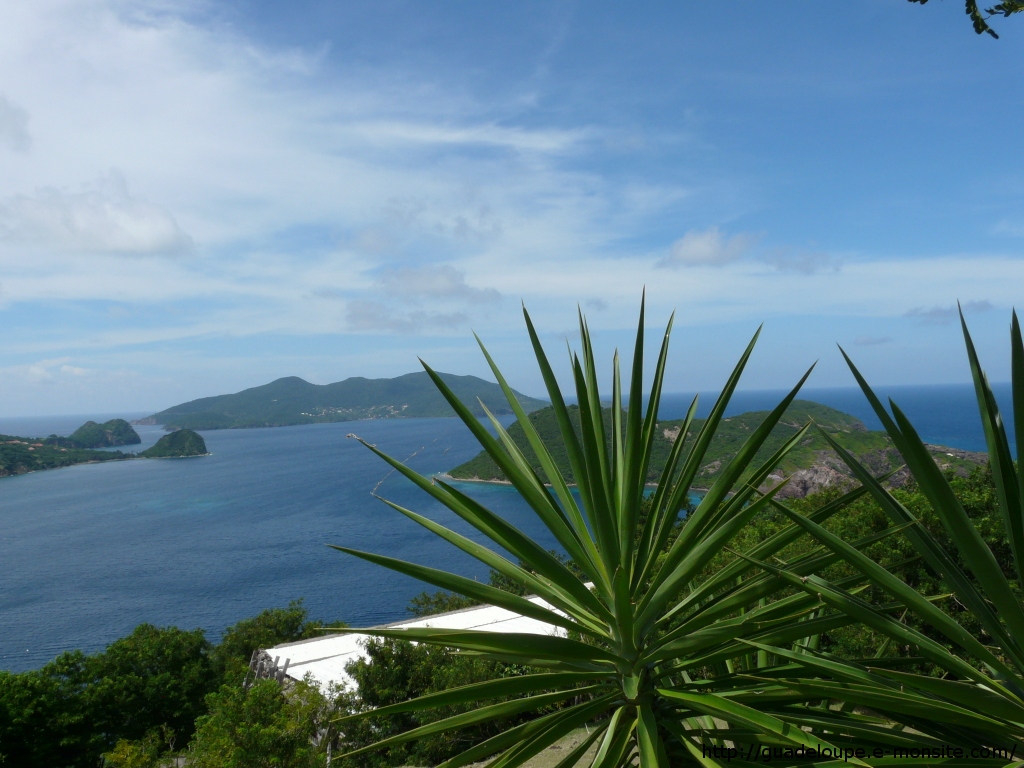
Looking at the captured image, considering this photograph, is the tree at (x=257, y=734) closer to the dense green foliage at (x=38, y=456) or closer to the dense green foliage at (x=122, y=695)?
the dense green foliage at (x=122, y=695)

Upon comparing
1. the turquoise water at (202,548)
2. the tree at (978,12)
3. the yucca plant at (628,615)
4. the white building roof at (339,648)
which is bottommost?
the turquoise water at (202,548)

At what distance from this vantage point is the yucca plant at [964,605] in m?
1.80

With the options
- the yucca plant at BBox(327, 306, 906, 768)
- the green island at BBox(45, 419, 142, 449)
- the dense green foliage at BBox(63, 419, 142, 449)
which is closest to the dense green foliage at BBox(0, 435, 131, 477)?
the green island at BBox(45, 419, 142, 449)

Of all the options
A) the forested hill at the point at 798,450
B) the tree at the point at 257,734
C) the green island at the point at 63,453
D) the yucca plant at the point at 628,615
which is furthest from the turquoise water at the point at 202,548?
the yucca plant at the point at 628,615

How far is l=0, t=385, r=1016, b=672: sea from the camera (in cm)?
4844

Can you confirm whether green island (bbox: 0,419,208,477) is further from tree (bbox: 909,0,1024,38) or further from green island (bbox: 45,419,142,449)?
tree (bbox: 909,0,1024,38)

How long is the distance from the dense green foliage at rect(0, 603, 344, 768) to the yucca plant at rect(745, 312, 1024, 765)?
1459 cm

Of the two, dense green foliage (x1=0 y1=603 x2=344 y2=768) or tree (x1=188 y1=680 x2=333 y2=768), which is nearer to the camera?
tree (x1=188 y1=680 x2=333 y2=768)

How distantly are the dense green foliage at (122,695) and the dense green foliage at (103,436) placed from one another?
173 metres

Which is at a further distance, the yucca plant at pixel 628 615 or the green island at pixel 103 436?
the green island at pixel 103 436

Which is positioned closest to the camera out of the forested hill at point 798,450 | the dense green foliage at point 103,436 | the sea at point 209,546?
the sea at point 209,546

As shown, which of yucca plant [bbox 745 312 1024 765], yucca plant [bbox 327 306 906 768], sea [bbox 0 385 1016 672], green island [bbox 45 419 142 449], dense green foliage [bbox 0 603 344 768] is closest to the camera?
yucca plant [bbox 745 312 1024 765]

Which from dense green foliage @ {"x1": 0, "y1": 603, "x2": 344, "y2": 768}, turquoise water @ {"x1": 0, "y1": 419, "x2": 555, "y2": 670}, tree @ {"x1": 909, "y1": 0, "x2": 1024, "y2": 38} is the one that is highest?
tree @ {"x1": 909, "y1": 0, "x2": 1024, "y2": 38}

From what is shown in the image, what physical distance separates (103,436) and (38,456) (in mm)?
47894
